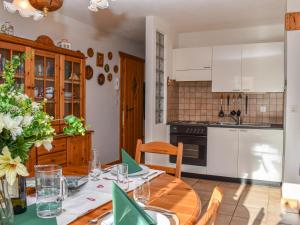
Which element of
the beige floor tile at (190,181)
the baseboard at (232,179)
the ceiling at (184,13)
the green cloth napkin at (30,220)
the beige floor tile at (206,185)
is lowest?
the beige floor tile at (206,185)

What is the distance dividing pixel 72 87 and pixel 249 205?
2.53 m

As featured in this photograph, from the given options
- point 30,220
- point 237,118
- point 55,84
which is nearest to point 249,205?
point 237,118

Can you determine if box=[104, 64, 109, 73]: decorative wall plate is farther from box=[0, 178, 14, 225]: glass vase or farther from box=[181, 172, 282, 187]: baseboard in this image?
box=[0, 178, 14, 225]: glass vase

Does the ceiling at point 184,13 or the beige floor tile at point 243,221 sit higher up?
the ceiling at point 184,13

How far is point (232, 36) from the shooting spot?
4.62 meters

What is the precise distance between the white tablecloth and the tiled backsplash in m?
3.13

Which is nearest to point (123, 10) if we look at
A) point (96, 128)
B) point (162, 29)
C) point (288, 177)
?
point (162, 29)

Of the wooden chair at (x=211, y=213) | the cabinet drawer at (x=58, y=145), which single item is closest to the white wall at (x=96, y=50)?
the cabinet drawer at (x=58, y=145)

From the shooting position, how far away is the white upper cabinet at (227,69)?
426 centimetres

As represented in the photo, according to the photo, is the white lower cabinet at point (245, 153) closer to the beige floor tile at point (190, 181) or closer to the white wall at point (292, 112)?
the beige floor tile at point (190, 181)

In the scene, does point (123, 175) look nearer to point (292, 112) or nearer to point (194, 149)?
point (292, 112)

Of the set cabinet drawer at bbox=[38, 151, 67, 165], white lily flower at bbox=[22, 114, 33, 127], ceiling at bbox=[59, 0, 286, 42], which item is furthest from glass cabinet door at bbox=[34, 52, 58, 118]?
white lily flower at bbox=[22, 114, 33, 127]

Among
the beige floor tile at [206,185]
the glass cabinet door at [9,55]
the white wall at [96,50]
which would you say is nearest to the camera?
the glass cabinet door at [9,55]

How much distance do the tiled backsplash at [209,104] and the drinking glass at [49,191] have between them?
3.46 m
